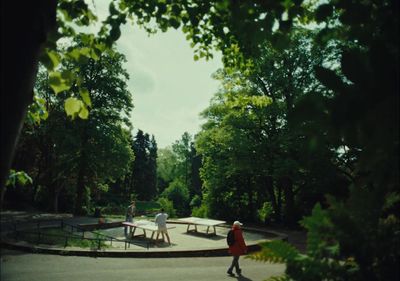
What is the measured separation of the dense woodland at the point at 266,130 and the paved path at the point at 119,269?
378 centimetres

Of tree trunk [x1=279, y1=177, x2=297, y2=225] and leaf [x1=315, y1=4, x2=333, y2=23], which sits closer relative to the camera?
leaf [x1=315, y1=4, x2=333, y2=23]

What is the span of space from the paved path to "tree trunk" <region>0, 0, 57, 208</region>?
9.52 m

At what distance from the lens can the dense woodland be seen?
130 centimetres

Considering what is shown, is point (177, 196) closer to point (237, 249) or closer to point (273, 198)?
point (273, 198)

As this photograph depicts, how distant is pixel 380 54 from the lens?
125 centimetres

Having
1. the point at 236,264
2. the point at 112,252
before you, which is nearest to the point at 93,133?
the point at 112,252

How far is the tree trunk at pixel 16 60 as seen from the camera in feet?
4.50

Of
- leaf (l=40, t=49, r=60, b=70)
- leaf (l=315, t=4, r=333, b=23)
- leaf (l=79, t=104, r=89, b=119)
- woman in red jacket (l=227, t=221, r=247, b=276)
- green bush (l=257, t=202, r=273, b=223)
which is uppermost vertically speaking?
leaf (l=315, t=4, r=333, b=23)

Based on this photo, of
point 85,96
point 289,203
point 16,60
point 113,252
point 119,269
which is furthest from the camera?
point 289,203

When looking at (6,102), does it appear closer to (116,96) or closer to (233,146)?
(233,146)

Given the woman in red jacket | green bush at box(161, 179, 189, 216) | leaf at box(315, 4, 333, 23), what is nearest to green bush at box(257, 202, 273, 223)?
the woman in red jacket

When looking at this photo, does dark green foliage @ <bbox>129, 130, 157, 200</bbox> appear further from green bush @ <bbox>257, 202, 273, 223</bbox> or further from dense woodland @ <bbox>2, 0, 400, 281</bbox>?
green bush @ <bbox>257, 202, 273, 223</bbox>

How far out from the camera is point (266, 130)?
28.1 meters

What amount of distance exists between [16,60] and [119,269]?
439 inches
